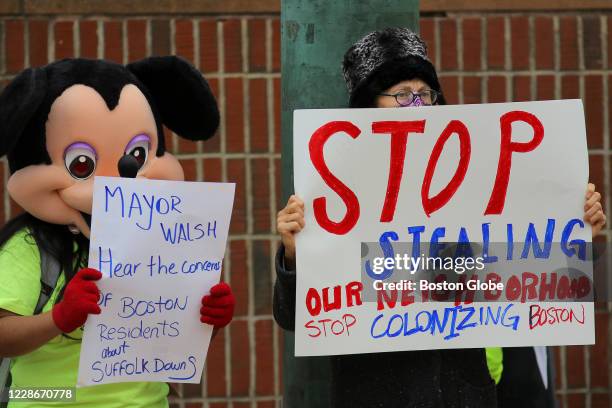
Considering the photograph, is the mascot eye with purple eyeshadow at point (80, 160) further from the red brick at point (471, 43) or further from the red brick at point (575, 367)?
the red brick at point (575, 367)

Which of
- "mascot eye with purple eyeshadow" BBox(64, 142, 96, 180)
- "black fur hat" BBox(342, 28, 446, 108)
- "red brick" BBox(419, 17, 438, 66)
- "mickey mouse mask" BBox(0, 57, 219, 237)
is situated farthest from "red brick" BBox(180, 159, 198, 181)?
"black fur hat" BBox(342, 28, 446, 108)

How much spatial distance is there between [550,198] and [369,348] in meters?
0.66

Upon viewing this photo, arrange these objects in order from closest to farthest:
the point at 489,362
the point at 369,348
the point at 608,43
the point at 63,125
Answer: the point at 369,348
the point at 63,125
the point at 489,362
the point at 608,43

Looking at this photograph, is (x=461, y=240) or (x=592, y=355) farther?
(x=592, y=355)

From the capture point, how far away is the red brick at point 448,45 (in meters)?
6.13

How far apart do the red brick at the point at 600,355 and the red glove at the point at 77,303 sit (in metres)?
3.43

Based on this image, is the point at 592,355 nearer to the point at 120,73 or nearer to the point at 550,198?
the point at 550,198

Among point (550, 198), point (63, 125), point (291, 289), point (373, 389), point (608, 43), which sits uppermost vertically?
point (608, 43)

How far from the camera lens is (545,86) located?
617cm

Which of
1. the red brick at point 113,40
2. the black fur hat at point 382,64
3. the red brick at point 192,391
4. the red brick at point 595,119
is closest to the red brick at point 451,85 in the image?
the red brick at point 595,119

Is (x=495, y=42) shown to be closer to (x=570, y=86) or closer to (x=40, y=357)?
(x=570, y=86)

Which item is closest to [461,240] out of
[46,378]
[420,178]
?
[420,178]

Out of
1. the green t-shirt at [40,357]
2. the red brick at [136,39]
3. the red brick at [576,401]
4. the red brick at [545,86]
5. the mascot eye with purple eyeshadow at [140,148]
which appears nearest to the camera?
the green t-shirt at [40,357]

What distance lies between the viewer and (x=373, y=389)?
347 cm
